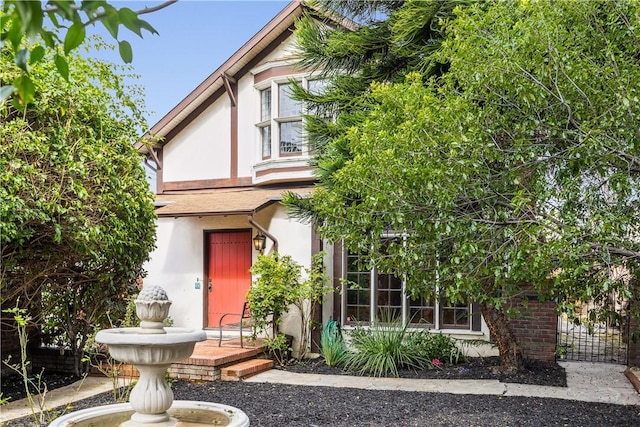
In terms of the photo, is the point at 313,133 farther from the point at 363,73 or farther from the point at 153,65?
the point at 153,65

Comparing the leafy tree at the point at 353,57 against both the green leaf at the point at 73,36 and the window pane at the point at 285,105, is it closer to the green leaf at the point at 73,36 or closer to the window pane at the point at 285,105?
the window pane at the point at 285,105

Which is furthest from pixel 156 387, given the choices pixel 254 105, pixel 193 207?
pixel 254 105

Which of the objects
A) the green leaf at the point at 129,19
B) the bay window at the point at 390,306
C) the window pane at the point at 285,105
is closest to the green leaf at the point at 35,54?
the green leaf at the point at 129,19

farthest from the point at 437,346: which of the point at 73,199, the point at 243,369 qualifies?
the point at 73,199

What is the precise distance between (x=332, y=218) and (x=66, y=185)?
3.27 meters

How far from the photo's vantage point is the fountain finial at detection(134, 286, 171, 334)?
4.54m

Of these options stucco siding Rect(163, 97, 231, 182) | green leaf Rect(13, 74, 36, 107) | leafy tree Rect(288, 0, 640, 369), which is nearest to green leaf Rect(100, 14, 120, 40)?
green leaf Rect(13, 74, 36, 107)

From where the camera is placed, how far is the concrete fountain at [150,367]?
4250 mm

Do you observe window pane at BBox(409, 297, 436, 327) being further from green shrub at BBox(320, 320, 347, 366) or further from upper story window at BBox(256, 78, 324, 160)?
upper story window at BBox(256, 78, 324, 160)

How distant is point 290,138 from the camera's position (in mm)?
11086

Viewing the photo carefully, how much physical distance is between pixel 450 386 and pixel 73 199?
564cm

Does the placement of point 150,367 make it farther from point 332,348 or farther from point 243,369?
point 332,348

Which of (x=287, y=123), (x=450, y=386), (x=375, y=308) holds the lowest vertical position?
(x=450, y=386)

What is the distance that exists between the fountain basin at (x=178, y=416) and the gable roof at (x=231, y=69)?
7421mm
